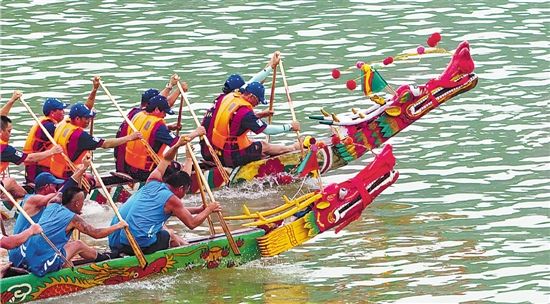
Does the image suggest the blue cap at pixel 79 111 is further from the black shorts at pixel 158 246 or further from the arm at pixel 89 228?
the arm at pixel 89 228

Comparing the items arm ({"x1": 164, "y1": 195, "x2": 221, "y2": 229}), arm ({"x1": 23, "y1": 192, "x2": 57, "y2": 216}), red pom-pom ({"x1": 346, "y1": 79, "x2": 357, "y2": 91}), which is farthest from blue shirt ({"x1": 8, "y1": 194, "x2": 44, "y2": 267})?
red pom-pom ({"x1": 346, "y1": 79, "x2": 357, "y2": 91})

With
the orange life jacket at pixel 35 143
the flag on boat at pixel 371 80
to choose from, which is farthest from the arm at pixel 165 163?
the flag on boat at pixel 371 80

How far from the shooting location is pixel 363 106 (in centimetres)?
2144

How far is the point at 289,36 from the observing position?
2583 centimetres

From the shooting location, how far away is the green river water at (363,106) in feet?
46.9

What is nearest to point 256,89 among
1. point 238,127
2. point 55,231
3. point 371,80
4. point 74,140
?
point 238,127

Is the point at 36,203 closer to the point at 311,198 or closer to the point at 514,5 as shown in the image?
the point at 311,198

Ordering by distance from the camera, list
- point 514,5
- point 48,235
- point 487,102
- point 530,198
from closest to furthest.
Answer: point 48,235 < point 530,198 < point 487,102 < point 514,5

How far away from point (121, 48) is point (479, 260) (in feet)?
38.8

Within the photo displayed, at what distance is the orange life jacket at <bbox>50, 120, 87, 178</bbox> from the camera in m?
16.4

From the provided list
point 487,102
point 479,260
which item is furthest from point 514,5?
point 479,260

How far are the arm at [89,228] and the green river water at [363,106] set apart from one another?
21.3 inches

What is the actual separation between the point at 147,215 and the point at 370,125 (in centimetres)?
495

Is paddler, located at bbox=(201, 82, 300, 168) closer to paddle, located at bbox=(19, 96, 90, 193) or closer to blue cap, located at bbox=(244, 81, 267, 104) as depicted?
blue cap, located at bbox=(244, 81, 267, 104)
